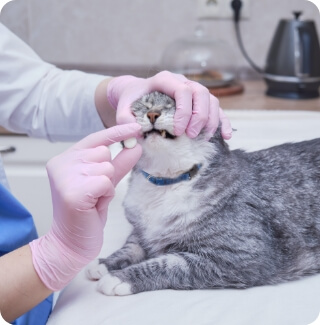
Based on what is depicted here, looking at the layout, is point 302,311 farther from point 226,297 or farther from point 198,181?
point 198,181

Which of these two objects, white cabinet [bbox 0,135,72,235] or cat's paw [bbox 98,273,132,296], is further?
white cabinet [bbox 0,135,72,235]

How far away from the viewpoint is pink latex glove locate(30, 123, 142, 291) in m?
0.68

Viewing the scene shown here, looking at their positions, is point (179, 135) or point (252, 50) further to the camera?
point (252, 50)

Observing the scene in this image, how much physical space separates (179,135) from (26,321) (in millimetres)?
384

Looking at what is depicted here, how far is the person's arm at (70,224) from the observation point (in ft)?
2.24

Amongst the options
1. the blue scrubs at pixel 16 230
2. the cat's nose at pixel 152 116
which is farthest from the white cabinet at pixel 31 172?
the cat's nose at pixel 152 116

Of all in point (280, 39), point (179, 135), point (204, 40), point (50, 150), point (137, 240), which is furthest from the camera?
point (204, 40)

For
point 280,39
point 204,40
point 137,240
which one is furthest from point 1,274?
point 204,40

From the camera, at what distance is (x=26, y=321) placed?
824 mm

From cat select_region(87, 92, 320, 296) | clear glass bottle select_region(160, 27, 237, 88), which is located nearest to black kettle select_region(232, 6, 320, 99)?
clear glass bottle select_region(160, 27, 237, 88)

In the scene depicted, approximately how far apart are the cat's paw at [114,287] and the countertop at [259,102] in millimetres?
715

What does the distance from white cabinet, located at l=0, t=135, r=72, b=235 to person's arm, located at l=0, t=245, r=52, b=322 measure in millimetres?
638

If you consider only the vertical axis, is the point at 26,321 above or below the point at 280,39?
below

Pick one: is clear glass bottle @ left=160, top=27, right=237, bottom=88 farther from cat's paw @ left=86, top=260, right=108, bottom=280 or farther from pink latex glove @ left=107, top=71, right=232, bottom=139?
cat's paw @ left=86, top=260, right=108, bottom=280
